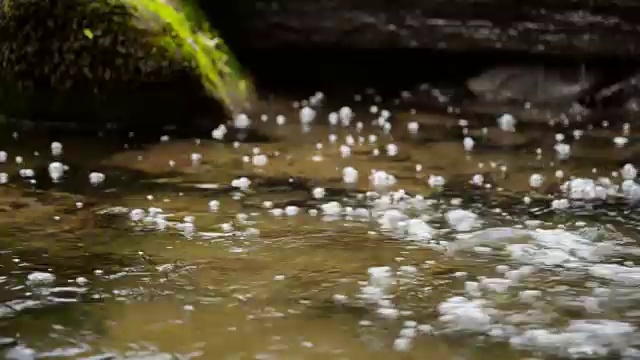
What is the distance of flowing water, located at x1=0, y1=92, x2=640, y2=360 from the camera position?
1.66 m

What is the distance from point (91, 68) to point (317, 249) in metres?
2.29

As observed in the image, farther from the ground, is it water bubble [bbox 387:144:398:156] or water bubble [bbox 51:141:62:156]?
water bubble [bbox 387:144:398:156]

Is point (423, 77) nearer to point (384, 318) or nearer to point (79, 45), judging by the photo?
point (79, 45)

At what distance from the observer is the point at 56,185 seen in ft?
9.29

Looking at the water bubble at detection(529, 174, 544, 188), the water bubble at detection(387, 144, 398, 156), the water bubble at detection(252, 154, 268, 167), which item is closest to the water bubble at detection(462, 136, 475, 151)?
the water bubble at detection(387, 144, 398, 156)

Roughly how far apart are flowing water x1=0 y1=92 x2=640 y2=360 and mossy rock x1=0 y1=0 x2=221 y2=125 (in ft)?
1.38

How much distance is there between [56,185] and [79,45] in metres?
1.38

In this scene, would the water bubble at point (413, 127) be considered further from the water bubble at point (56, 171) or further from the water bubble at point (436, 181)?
the water bubble at point (56, 171)

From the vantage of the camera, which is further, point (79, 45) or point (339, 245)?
point (79, 45)

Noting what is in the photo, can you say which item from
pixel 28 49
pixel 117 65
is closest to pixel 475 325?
pixel 117 65

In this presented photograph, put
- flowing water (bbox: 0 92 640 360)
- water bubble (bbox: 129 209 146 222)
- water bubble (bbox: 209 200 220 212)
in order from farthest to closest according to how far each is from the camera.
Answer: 1. water bubble (bbox: 209 200 220 212)
2. water bubble (bbox: 129 209 146 222)
3. flowing water (bbox: 0 92 640 360)

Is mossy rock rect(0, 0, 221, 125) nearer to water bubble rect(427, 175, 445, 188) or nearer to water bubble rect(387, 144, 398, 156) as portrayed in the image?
water bubble rect(387, 144, 398, 156)

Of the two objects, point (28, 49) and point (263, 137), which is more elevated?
point (28, 49)

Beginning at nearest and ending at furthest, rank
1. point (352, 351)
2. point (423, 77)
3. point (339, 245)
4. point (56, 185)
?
point (352, 351), point (339, 245), point (56, 185), point (423, 77)
